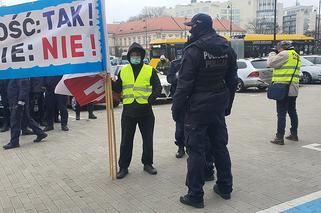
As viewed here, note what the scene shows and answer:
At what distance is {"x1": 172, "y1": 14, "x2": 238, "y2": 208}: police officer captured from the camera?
13.9 ft

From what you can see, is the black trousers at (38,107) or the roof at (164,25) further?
the roof at (164,25)

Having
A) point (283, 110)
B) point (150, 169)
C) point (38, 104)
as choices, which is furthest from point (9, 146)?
point (283, 110)

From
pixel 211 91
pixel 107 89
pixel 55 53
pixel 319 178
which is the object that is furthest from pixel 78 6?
pixel 319 178

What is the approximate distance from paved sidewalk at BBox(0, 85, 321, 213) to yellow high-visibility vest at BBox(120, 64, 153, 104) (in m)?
1.12

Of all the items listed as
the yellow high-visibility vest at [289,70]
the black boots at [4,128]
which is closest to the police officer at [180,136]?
the yellow high-visibility vest at [289,70]

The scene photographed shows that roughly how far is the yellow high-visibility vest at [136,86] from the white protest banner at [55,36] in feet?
1.25

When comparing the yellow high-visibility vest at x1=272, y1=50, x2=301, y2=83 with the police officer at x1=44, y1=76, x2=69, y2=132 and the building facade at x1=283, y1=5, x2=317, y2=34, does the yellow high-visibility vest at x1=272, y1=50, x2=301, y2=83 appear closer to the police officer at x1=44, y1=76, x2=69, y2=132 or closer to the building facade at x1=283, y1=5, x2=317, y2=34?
the police officer at x1=44, y1=76, x2=69, y2=132

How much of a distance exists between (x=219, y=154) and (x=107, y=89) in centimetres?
175

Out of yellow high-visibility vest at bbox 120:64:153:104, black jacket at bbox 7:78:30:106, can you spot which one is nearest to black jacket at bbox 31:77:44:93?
black jacket at bbox 7:78:30:106

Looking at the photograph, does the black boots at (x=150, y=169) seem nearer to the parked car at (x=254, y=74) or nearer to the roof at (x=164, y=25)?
the parked car at (x=254, y=74)

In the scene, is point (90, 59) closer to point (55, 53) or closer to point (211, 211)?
point (55, 53)

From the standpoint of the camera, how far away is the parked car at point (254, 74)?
1719cm

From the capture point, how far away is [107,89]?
208 inches

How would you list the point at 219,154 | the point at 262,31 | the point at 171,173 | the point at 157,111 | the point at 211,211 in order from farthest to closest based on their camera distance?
the point at 262,31, the point at 157,111, the point at 171,173, the point at 219,154, the point at 211,211
